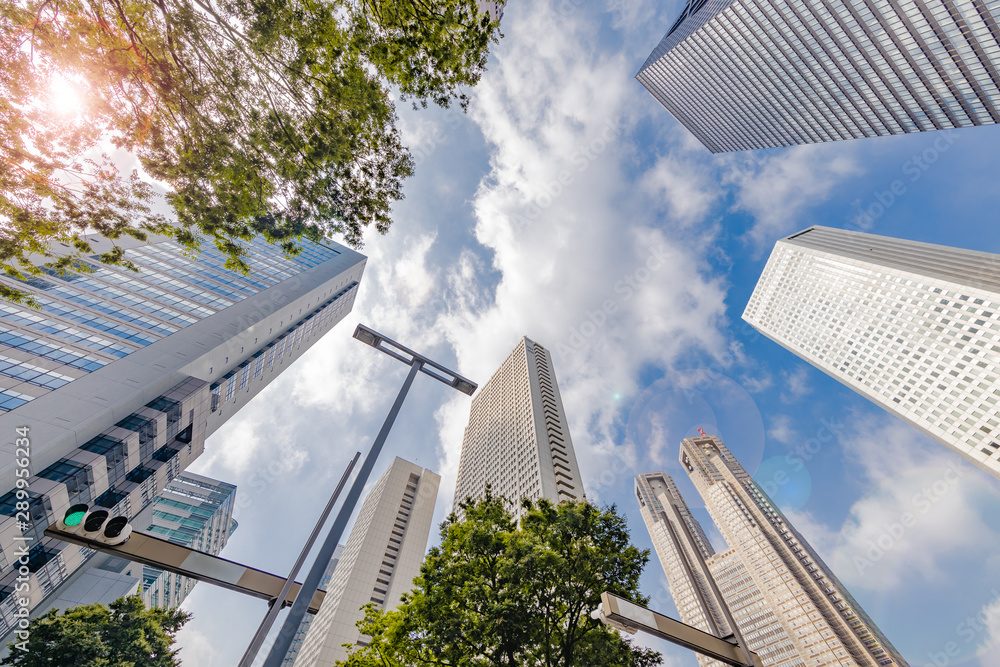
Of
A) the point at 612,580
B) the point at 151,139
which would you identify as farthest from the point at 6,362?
the point at 612,580

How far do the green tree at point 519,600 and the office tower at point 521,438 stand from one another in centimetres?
3450

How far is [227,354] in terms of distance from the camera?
131 feet

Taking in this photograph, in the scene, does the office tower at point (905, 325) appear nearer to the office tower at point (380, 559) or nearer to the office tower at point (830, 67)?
the office tower at point (830, 67)

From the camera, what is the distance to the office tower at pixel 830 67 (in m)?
64.9

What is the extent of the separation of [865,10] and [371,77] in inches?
4230

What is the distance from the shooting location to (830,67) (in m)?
79.5

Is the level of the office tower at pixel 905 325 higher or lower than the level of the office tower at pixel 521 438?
higher

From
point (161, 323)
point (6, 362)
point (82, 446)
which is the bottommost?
point (82, 446)

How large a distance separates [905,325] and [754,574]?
262 feet

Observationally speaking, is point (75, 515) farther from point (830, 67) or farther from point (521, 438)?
point (830, 67)

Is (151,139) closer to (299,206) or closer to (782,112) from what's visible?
(299,206)

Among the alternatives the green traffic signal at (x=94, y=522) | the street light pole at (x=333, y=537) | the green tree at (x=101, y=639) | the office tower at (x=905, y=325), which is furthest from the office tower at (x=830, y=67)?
the green tree at (x=101, y=639)

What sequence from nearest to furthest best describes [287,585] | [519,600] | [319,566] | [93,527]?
[93,527], [319,566], [287,585], [519,600]

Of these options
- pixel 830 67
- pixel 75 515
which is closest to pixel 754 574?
pixel 830 67
